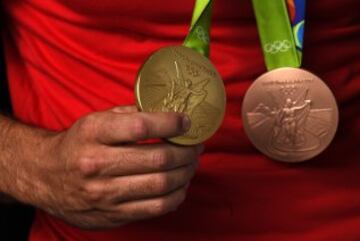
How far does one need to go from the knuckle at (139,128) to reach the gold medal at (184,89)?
42mm

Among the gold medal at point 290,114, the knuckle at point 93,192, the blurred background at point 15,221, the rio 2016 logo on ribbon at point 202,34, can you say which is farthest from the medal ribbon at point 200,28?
the blurred background at point 15,221

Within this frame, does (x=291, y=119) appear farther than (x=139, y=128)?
Yes

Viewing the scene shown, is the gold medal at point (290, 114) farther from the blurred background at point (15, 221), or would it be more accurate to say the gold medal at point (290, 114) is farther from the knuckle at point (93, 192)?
the blurred background at point (15, 221)

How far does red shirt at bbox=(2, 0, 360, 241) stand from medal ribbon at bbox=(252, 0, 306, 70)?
5 centimetres

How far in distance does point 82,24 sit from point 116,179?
30cm

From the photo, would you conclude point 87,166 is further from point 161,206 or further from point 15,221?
point 15,221

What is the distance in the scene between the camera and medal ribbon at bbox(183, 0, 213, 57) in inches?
31.1

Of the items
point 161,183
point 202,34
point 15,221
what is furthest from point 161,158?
point 15,221

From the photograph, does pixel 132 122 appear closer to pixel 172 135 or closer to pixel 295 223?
pixel 172 135

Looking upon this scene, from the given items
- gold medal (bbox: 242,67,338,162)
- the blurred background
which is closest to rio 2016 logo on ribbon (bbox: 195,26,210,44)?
gold medal (bbox: 242,67,338,162)

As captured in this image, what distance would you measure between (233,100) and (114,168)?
236 millimetres

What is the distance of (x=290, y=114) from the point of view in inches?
34.5

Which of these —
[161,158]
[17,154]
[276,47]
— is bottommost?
[17,154]

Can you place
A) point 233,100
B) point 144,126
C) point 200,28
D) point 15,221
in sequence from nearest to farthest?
point 144,126 → point 200,28 → point 233,100 → point 15,221
